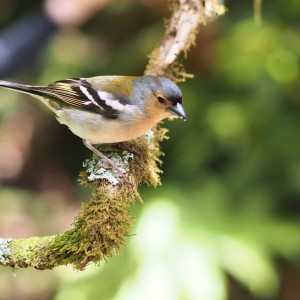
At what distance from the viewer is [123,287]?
4.11 metres

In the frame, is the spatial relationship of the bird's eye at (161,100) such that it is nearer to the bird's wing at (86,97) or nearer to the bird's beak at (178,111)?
the bird's beak at (178,111)

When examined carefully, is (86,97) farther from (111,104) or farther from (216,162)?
(216,162)

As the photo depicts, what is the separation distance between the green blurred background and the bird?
1.08 meters

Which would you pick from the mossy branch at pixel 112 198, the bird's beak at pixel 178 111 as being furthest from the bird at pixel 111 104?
the mossy branch at pixel 112 198

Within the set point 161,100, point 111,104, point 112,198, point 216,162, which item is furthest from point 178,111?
point 216,162

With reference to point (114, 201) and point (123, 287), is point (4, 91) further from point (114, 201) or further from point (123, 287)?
point (114, 201)

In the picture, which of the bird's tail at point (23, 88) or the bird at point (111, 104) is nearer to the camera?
the bird at point (111, 104)

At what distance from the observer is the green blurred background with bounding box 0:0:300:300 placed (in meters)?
4.35

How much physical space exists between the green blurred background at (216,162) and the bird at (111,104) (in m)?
1.08

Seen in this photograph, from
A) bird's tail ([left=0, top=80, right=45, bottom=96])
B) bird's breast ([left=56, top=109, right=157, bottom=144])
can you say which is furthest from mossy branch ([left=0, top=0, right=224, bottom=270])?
bird's tail ([left=0, top=80, right=45, bottom=96])

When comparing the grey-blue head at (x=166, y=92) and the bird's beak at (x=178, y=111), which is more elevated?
the grey-blue head at (x=166, y=92)

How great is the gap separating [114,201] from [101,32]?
182 inches

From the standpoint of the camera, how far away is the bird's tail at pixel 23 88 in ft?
10.4

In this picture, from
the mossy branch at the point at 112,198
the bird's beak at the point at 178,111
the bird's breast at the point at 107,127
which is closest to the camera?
the mossy branch at the point at 112,198
